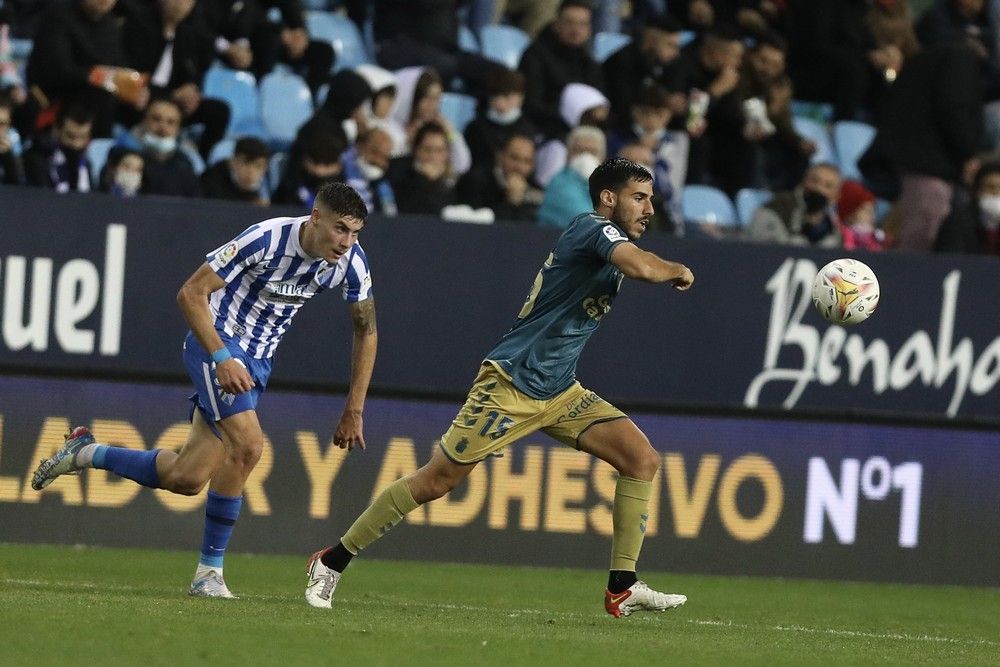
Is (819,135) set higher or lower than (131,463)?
higher

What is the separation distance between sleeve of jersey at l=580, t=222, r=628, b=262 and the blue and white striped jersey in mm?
1083

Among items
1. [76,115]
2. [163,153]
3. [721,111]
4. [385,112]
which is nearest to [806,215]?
[721,111]

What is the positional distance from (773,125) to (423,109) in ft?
10.8

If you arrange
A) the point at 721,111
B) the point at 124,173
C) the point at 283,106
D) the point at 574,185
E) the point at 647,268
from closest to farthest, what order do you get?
the point at 647,268
the point at 124,173
the point at 574,185
the point at 283,106
the point at 721,111

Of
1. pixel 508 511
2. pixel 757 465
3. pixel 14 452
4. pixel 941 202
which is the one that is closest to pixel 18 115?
pixel 14 452

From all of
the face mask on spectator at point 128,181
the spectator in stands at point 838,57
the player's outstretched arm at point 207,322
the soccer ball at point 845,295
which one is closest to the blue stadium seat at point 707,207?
the spectator in stands at point 838,57

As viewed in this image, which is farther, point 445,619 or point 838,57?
point 838,57

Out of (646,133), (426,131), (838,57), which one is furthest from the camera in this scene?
(838,57)

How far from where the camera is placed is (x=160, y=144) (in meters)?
12.2

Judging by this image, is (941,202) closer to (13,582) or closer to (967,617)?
(967,617)

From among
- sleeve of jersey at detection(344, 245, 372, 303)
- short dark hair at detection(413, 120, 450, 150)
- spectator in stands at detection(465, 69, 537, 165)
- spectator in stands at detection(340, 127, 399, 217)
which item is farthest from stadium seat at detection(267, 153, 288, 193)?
sleeve of jersey at detection(344, 245, 372, 303)

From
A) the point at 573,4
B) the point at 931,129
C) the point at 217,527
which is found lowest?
the point at 217,527

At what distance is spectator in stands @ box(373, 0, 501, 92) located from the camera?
14695mm

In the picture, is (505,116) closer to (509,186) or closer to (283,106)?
(509,186)
